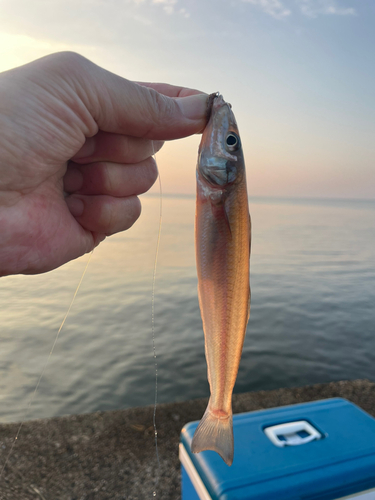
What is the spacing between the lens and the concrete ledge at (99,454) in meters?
3.64

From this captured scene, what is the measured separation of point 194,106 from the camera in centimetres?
227

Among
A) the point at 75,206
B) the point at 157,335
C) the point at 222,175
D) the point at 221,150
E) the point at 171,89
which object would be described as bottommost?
the point at 157,335

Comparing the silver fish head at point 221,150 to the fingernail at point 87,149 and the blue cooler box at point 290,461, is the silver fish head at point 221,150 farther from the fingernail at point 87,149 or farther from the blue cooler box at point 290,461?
the blue cooler box at point 290,461

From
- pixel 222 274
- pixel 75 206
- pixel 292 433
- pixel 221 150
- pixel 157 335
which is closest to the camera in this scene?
pixel 222 274

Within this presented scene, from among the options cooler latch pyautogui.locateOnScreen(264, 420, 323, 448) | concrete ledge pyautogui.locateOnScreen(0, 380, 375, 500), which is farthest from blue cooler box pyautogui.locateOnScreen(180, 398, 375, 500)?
concrete ledge pyautogui.locateOnScreen(0, 380, 375, 500)

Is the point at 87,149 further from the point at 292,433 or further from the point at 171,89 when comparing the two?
the point at 292,433

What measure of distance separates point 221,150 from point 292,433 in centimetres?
240

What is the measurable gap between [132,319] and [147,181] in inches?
335

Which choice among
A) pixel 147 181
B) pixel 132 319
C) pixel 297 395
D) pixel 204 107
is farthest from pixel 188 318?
pixel 204 107

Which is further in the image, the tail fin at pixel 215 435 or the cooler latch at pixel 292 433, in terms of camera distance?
the cooler latch at pixel 292 433

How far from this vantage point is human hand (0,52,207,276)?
2.04m

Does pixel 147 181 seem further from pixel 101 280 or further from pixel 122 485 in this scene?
pixel 101 280

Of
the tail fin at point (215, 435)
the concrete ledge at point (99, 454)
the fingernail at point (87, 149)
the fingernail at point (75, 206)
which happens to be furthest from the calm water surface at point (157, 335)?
the fingernail at point (87, 149)

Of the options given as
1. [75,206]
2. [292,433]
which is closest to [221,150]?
[75,206]
